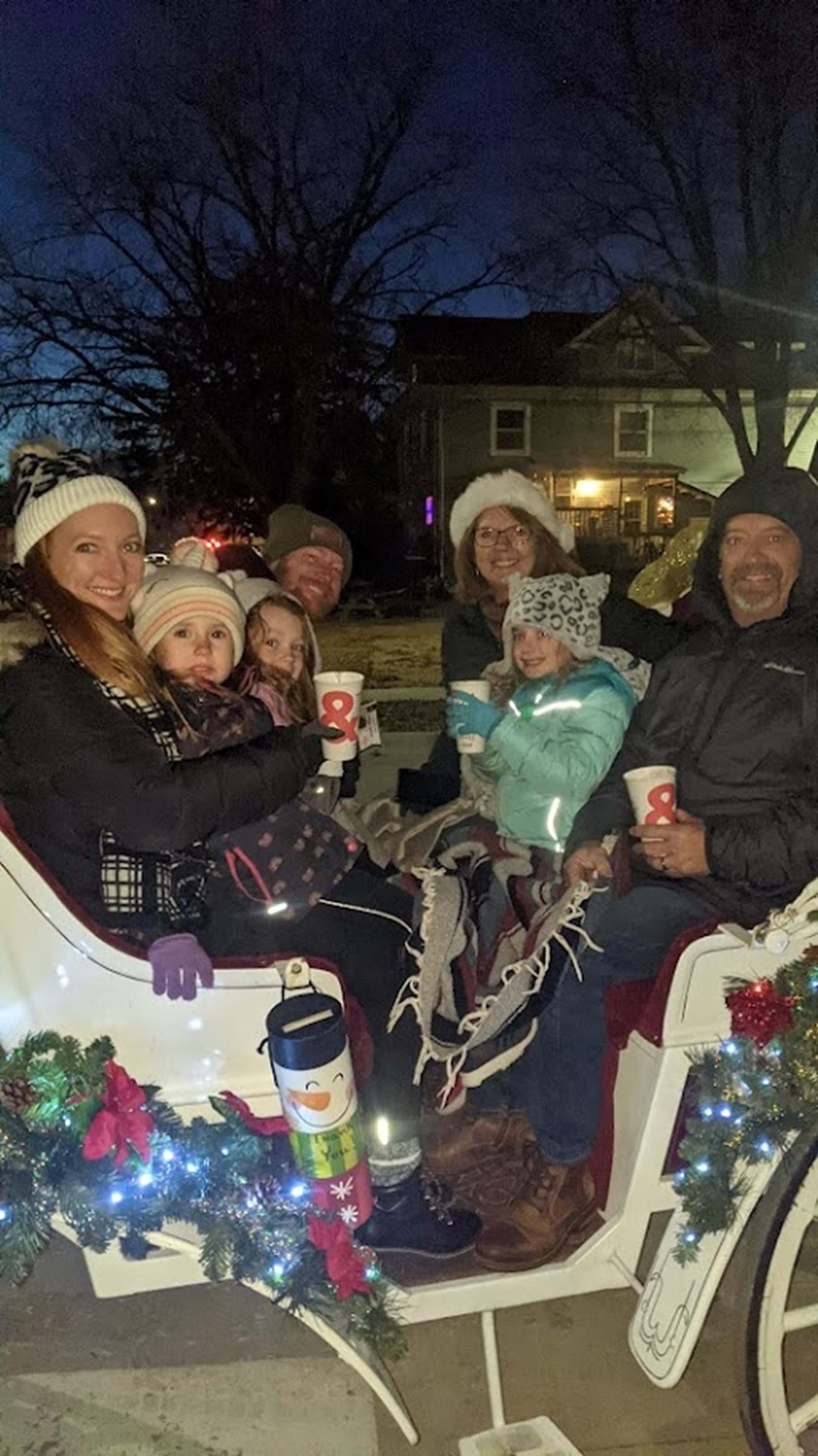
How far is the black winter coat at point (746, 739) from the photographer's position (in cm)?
225

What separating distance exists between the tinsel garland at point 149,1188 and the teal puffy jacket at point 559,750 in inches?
40.2

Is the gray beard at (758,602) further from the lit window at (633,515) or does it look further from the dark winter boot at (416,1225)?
the lit window at (633,515)

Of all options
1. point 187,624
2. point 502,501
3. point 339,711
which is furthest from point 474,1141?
point 502,501

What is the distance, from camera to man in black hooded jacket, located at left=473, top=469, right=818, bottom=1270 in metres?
2.25

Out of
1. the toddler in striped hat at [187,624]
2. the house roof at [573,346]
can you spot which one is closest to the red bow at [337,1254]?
the toddler in striped hat at [187,624]

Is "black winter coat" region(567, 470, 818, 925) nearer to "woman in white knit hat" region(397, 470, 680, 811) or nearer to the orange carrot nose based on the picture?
"woman in white knit hat" region(397, 470, 680, 811)

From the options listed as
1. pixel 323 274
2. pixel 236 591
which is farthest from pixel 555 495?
pixel 236 591

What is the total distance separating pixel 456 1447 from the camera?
2.09 meters

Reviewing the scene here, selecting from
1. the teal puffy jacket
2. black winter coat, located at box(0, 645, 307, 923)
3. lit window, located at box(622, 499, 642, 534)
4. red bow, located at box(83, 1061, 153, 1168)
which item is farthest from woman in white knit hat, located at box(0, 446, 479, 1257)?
lit window, located at box(622, 499, 642, 534)

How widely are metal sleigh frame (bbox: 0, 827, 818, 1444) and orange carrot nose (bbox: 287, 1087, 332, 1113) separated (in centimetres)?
14

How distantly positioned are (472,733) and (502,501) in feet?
3.31

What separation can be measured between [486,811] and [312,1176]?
1.18 metres

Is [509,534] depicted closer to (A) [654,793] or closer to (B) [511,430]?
Answer: (A) [654,793]

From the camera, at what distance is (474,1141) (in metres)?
2.60
